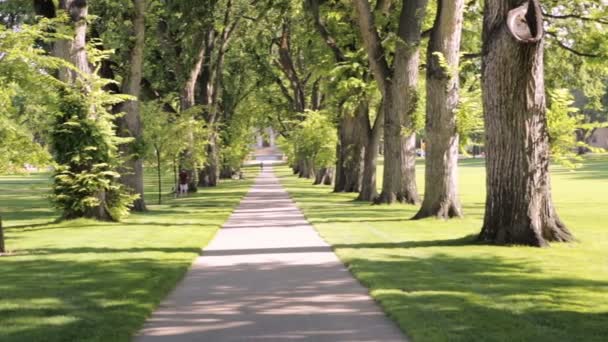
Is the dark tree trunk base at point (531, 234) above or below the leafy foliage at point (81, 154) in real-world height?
below

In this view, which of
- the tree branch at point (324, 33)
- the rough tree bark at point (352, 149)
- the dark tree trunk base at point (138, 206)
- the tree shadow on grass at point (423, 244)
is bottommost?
the tree shadow on grass at point (423, 244)

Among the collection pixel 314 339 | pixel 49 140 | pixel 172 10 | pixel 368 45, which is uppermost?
pixel 172 10

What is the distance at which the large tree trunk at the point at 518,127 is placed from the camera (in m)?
13.1

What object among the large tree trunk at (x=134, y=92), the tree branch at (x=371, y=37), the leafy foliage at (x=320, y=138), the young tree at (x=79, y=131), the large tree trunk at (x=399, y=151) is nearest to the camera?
the young tree at (x=79, y=131)

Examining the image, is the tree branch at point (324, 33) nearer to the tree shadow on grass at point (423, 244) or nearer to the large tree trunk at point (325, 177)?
the tree shadow on grass at point (423, 244)

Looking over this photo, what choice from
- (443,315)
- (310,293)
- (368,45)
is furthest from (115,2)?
(443,315)

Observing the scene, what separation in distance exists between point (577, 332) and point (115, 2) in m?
20.4

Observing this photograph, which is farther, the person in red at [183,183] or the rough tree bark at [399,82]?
the person in red at [183,183]

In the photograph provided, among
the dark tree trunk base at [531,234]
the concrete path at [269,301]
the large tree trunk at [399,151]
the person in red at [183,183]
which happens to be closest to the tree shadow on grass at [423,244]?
the dark tree trunk base at [531,234]

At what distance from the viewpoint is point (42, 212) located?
26.4 meters

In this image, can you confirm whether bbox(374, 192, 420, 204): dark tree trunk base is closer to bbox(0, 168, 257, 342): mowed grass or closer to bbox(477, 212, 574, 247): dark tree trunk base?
bbox(0, 168, 257, 342): mowed grass

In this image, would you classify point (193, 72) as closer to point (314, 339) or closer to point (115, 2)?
point (115, 2)

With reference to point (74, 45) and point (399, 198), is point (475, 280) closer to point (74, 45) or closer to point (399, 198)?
point (74, 45)

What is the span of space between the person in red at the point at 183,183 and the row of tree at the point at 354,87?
1.61m
